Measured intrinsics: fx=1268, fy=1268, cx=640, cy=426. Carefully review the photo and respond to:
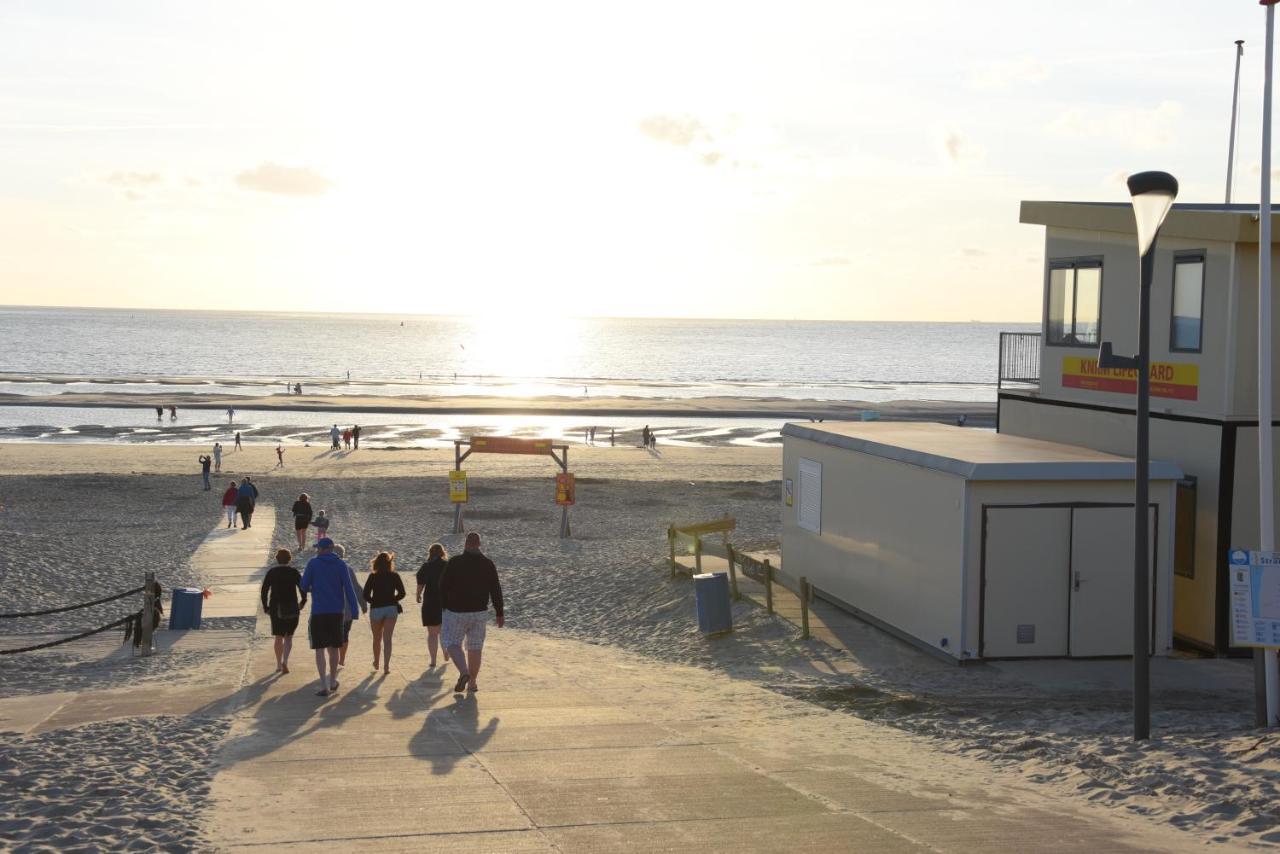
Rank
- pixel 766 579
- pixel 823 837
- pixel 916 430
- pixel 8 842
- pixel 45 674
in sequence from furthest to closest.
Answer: pixel 916 430 → pixel 766 579 → pixel 45 674 → pixel 823 837 → pixel 8 842

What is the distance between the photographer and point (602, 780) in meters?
9.02

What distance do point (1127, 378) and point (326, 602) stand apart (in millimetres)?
10580

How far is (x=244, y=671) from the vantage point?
1338 cm

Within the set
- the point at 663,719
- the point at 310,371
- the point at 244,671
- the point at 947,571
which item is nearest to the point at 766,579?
the point at 947,571

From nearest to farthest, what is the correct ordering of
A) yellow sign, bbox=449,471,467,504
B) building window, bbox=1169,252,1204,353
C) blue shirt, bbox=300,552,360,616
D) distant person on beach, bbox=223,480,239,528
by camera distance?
blue shirt, bbox=300,552,360,616 < building window, bbox=1169,252,1204,353 < distant person on beach, bbox=223,480,239,528 < yellow sign, bbox=449,471,467,504

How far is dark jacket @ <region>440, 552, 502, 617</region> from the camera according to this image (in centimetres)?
1188

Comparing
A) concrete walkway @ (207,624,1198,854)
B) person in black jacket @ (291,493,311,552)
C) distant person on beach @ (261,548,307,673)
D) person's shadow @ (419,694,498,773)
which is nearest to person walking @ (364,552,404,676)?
concrete walkway @ (207,624,1198,854)

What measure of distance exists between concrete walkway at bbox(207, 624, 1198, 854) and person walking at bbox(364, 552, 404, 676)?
0.64m

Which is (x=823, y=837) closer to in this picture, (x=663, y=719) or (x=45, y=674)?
(x=663, y=719)

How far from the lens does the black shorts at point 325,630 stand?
12008mm

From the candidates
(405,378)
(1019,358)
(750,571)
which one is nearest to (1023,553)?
(750,571)

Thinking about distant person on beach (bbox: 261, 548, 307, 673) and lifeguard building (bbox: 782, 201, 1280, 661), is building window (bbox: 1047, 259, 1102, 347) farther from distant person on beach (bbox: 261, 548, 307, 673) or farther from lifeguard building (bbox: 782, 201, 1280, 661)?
distant person on beach (bbox: 261, 548, 307, 673)

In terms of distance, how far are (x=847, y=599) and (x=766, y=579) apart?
3.85ft

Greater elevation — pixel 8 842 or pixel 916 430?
pixel 916 430
